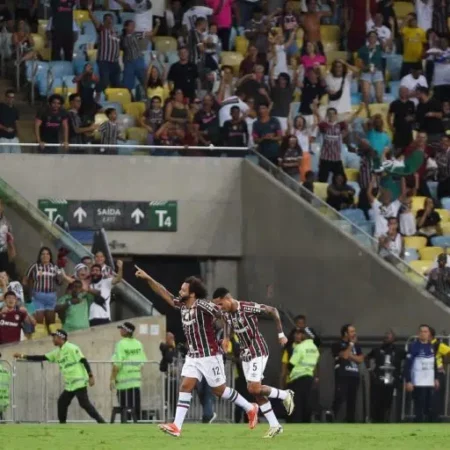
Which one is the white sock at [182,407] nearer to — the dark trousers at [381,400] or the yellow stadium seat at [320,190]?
the dark trousers at [381,400]

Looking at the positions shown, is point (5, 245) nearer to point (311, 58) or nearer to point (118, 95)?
point (118, 95)

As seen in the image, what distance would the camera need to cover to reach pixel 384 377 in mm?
28781

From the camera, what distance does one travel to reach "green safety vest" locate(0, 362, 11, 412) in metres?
26.9

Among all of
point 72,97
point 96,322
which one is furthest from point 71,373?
point 72,97

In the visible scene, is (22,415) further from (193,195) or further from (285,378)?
(193,195)

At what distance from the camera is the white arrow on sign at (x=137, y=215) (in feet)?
108

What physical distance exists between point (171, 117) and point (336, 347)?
19.5ft

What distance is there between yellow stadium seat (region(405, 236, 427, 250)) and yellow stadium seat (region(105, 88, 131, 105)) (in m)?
5.90

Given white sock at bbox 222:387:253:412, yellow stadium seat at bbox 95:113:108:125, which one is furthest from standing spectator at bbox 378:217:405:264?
white sock at bbox 222:387:253:412

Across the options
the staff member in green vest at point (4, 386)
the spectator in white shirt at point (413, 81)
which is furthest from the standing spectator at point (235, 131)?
the staff member in green vest at point (4, 386)

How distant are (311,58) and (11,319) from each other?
959cm

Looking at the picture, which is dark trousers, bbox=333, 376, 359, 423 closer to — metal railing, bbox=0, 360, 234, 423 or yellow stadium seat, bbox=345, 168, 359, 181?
metal railing, bbox=0, 360, 234, 423

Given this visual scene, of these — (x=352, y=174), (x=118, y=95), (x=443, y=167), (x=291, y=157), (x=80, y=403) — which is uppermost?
(x=118, y=95)

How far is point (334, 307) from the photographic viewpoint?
3192cm
